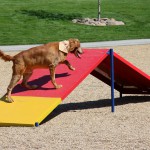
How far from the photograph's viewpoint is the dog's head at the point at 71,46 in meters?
8.45

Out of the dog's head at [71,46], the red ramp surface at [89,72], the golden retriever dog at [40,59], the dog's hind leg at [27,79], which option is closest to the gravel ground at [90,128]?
the red ramp surface at [89,72]

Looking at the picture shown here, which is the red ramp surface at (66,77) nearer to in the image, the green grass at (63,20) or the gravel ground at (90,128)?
the gravel ground at (90,128)

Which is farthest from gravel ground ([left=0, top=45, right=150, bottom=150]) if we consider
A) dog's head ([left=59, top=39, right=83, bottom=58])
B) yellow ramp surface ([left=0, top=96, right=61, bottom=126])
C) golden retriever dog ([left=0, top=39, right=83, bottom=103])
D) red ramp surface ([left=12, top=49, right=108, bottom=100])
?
dog's head ([left=59, top=39, right=83, bottom=58])

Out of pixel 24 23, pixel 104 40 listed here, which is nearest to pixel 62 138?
pixel 104 40

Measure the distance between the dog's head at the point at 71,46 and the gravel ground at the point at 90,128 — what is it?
104 centimetres

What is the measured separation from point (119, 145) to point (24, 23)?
612 inches

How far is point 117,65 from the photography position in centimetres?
909

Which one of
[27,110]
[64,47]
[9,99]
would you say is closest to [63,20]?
[64,47]

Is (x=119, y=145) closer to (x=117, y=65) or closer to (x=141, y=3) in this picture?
(x=117, y=65)

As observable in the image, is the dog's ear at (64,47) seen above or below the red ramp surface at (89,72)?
above

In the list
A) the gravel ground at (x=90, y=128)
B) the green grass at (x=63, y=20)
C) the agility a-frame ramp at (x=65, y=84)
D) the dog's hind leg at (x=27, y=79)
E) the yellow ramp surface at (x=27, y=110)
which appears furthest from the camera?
the green grass at (x=63, y=20)

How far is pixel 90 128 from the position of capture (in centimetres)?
784

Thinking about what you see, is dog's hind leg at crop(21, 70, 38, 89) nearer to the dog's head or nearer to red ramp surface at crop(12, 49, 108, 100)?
red ramp surface at crop(12, 49, 108, 100)

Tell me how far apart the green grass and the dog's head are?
9.95 meters
